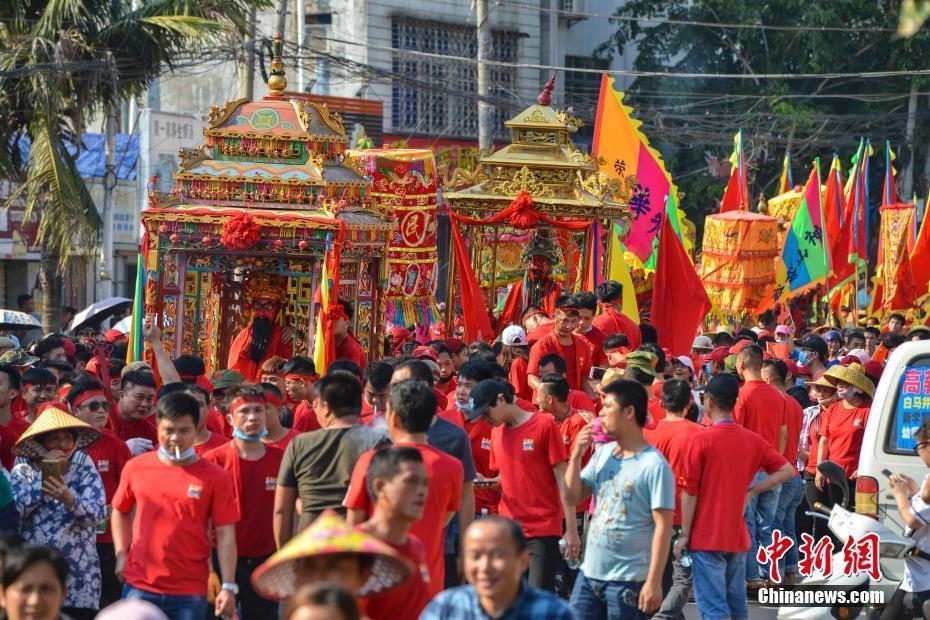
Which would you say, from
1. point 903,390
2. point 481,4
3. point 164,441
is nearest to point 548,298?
point 903,390

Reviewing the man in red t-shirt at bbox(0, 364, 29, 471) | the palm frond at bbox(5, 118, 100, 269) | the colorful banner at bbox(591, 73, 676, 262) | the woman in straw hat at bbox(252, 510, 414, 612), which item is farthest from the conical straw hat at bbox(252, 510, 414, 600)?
the palm frond at bbox(5, 118, 100, 269)

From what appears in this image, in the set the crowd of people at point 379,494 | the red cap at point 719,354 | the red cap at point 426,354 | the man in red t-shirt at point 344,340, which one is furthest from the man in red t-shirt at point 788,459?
the man in red t-shirt at point 344,340

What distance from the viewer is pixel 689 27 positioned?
35719 mm

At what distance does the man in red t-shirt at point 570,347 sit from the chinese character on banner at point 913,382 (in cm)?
284

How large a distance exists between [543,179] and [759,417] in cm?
652

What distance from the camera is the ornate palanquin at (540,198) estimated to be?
15703 millimetres

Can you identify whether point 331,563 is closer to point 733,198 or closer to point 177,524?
point 177,524

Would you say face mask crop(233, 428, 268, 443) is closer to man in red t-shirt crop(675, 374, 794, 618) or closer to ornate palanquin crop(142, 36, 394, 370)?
man in red t-shirt crop(675, 374, 794, 618)

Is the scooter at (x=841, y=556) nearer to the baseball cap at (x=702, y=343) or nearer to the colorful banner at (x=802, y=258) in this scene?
the baseball cap at (x=702, y=343)

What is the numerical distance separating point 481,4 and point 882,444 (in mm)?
18572

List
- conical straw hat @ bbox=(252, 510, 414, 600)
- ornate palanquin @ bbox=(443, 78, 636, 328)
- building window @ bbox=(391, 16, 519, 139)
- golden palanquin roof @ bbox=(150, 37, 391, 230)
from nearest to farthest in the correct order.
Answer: conical straw hat @ bbox=(252, 510, 414, 600) < golden palanquin roof @ bbox=(150, 37, 391, 230) < ornate palanquin @ bbox=(443, 78, 636, 328) < building window @ bbox=(391, 16, 519, 139)

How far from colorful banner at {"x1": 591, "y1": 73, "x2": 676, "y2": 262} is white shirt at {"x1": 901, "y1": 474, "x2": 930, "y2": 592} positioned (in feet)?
33.0

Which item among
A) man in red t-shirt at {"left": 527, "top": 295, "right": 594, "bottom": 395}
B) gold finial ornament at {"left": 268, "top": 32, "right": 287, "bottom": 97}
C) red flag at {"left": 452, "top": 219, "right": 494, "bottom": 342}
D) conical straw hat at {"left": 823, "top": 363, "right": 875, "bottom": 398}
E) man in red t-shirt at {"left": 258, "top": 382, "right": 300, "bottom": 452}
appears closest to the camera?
man in red t-shirt at {"left": 258, "top": 382, "right": 300, "bottom": 452}

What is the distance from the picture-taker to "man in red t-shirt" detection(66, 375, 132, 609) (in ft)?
24.5
